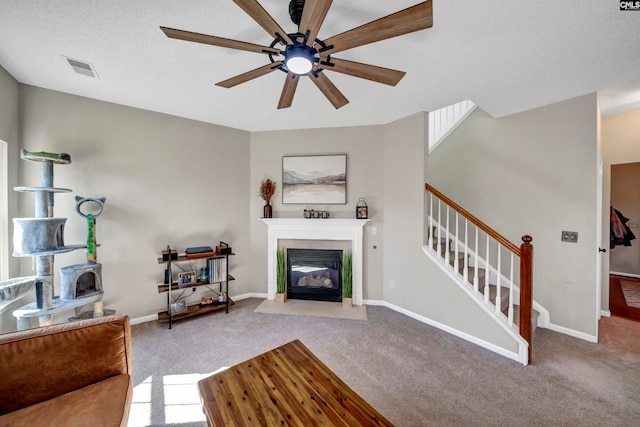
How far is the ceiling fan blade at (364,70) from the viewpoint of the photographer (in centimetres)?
153

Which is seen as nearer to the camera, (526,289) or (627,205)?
(526,289)

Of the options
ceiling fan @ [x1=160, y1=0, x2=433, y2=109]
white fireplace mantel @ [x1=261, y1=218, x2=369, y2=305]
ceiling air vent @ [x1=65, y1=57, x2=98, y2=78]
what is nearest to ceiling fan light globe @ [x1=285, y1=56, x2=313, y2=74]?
ceiling fan @ [x1=160, y1=0, x2=433, y2=109]

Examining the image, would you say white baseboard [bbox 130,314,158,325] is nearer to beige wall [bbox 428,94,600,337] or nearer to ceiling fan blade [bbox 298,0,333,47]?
ceiling fan blade [bbox 298,0,333,47]

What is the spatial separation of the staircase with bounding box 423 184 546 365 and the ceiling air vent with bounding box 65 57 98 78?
3780 millimetres

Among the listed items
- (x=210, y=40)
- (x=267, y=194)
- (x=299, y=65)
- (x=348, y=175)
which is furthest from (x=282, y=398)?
(x=348, y=175)

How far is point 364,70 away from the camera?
160cm

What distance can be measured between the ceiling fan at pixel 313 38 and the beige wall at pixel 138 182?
2034mm

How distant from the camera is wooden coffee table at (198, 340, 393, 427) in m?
1.22

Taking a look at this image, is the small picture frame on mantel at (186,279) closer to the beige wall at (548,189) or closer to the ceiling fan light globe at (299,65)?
the ceiling fan light globe at (299,65)

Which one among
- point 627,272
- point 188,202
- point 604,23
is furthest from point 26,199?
point 627,272

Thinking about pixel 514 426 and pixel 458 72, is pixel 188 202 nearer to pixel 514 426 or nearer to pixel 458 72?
pixel 458 72

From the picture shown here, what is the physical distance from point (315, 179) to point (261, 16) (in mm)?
2611

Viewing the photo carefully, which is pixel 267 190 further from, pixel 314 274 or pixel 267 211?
pixel 314 274

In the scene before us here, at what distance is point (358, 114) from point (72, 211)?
3.63 m
